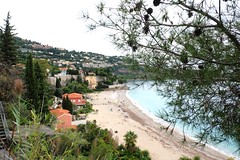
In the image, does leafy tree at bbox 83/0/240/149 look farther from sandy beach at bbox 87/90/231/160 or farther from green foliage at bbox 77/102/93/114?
green foliage at bbox 77/102/93/114

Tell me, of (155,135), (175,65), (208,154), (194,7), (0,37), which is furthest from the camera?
(155,135)

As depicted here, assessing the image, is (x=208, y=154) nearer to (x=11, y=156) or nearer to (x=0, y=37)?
(x=0, y=37)

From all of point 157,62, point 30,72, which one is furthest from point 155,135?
point 157,62

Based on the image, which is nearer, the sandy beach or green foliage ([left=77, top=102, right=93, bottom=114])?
the sandy beach

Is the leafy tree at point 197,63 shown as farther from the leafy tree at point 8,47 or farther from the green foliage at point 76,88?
the green foliage at point 76,88

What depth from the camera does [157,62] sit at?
2.45 metres

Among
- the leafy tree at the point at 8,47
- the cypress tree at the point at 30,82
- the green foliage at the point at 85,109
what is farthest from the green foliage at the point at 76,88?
the cypress tree at the point at 30,82

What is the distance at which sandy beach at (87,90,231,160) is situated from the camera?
64.8 ft

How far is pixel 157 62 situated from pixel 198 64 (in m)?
0.42

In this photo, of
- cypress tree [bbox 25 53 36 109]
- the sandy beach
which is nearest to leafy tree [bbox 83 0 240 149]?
the sandy beach

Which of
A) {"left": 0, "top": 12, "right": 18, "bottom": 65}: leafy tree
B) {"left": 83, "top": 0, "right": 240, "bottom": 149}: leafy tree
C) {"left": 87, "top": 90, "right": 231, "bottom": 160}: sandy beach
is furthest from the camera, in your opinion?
{"left": 0, "top": 12, "right": 18, "bottom": 65}: leafy tree

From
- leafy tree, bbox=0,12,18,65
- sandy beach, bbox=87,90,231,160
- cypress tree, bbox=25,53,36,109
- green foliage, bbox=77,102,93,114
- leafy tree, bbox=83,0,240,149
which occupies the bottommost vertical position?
green foliage, bbox=77,102,93,114

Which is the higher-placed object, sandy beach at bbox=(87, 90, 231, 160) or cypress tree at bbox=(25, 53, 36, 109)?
cypress tree at bbox=(25, 53, 36, 109)

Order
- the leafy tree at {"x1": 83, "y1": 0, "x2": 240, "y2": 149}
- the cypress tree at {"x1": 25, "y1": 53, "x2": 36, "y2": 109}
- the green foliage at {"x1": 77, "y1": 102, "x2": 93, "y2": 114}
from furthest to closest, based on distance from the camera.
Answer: the green foliage at {"x1": 77, "y1": 102, "x2": 93, "y2": 114}
the cypress tree at {"x1": 25, "y1": 53, "x2": 36, "y2": 109}
the leafy tree at {"x1": 83, "y1": 0, "x2": 240, "y2": 149}
